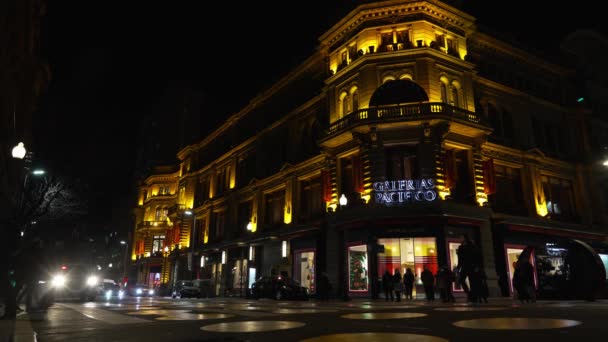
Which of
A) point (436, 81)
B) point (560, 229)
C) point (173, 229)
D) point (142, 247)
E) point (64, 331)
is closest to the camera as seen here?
point (64, 331)

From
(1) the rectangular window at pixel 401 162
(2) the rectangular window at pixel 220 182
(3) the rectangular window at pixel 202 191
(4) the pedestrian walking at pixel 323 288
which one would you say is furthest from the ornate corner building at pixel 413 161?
(3) the rectangular window at pixel 202 191

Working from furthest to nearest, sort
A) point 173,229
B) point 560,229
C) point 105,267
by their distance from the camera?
point 105,267 → point 173,229 → point 560,229

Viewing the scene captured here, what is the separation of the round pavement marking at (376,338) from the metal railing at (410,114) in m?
20.1

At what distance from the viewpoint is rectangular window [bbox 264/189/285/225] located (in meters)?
34.5

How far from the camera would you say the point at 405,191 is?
76.6 feet

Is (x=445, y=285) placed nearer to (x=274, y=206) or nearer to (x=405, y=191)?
(x=405, y=191)

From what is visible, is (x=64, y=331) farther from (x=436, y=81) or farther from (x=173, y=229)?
(x=173, y=229)

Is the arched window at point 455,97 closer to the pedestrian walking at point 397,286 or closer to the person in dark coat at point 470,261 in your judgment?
the pedestrian walking at point 397,286

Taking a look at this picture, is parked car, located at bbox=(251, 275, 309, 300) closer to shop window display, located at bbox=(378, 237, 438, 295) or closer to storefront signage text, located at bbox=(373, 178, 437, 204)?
shop window display, located at bbox=(378, 237, 438, 295)

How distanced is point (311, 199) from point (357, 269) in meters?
7.83

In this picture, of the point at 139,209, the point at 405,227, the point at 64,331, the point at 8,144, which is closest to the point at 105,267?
the point at 139,209

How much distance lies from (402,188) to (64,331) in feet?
65.4

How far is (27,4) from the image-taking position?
96.0 ft

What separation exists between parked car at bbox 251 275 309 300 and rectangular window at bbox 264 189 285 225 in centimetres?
810
